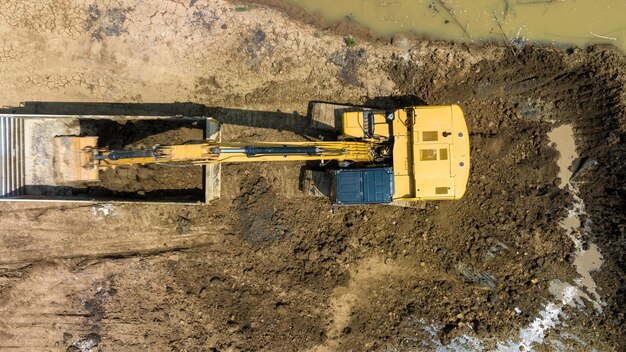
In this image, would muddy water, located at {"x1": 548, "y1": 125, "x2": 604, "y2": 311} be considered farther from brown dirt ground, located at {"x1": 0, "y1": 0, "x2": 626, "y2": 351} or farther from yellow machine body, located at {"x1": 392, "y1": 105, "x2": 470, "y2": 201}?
yellow machine body, located at {"x1": 392, "y1": 105, "x2": 470, "y2": 201}

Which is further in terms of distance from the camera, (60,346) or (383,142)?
(60,346)

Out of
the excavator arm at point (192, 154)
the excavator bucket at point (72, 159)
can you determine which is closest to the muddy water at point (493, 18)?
the excavator arm at point (192, 154)

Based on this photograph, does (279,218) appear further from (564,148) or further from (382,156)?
(564,148)

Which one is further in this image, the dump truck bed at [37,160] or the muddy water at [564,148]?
the muddy water at [564,148]

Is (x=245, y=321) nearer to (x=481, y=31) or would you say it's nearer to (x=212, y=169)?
(x=212, y=169)

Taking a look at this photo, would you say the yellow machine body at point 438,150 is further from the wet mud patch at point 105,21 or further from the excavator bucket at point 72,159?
the wet mud patch at point 105,21

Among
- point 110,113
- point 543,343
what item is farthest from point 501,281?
point 110,113
